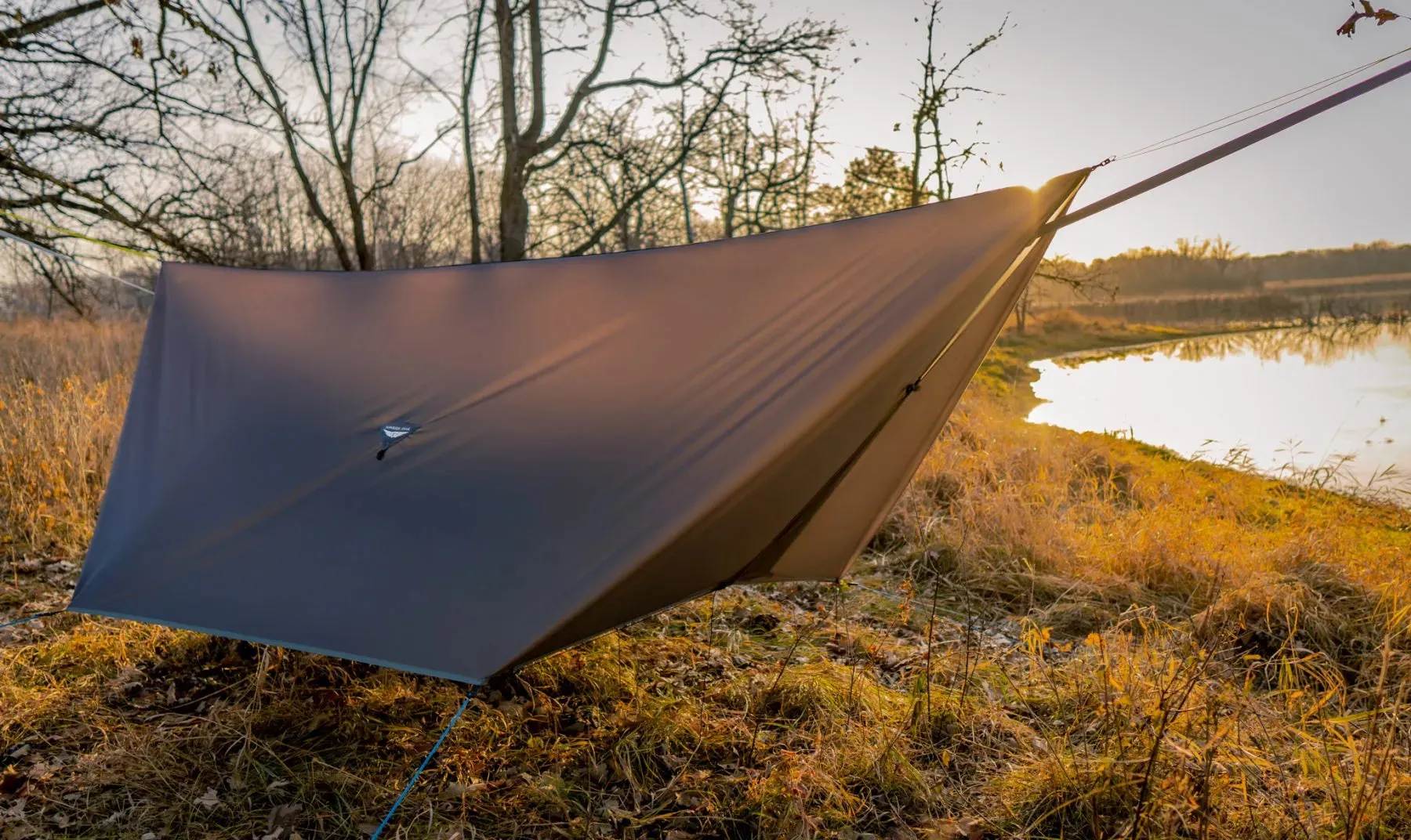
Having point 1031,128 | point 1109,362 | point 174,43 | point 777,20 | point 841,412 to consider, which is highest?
point 777,20

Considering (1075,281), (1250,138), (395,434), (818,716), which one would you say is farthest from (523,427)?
(1075,281)

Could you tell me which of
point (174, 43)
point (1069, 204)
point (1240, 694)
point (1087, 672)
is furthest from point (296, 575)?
point (174, 43)

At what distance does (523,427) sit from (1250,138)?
167 cm

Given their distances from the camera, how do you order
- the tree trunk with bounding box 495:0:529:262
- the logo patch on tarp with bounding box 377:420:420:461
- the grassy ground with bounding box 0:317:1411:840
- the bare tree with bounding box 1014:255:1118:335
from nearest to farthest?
1. the grassy ground with bounding box 0:317:1411:840
2. the logo patch on tarp with bounding box 377:420:420:461
3. the tree trunk with bounding box 495:0:529:262
4. the bare tree with bounding box 1014:255:1118:335

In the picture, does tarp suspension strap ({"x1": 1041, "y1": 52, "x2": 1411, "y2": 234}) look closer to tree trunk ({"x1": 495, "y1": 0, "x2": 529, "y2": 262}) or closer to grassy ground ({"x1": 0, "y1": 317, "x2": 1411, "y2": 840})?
grassy ground ({"x1": 0, "y1": 317, "x2": 1411, "y2": 840})

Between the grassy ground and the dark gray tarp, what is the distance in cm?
36

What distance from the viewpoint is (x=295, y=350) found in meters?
2.36

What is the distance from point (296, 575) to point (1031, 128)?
10.2ft

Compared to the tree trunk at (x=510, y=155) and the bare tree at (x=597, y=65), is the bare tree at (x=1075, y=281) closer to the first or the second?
the bare tree at (x=597, y=65)

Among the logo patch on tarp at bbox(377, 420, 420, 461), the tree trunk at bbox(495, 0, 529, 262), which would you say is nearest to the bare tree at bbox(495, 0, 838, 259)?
the tree trunk at bbox(495, 0, 529, 262)

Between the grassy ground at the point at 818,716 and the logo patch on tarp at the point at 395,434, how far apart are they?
732 mm

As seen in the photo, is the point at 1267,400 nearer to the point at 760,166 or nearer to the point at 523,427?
the point at 760,166

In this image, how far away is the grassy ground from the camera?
170cm

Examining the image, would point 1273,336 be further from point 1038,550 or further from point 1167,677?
point 1167,677
